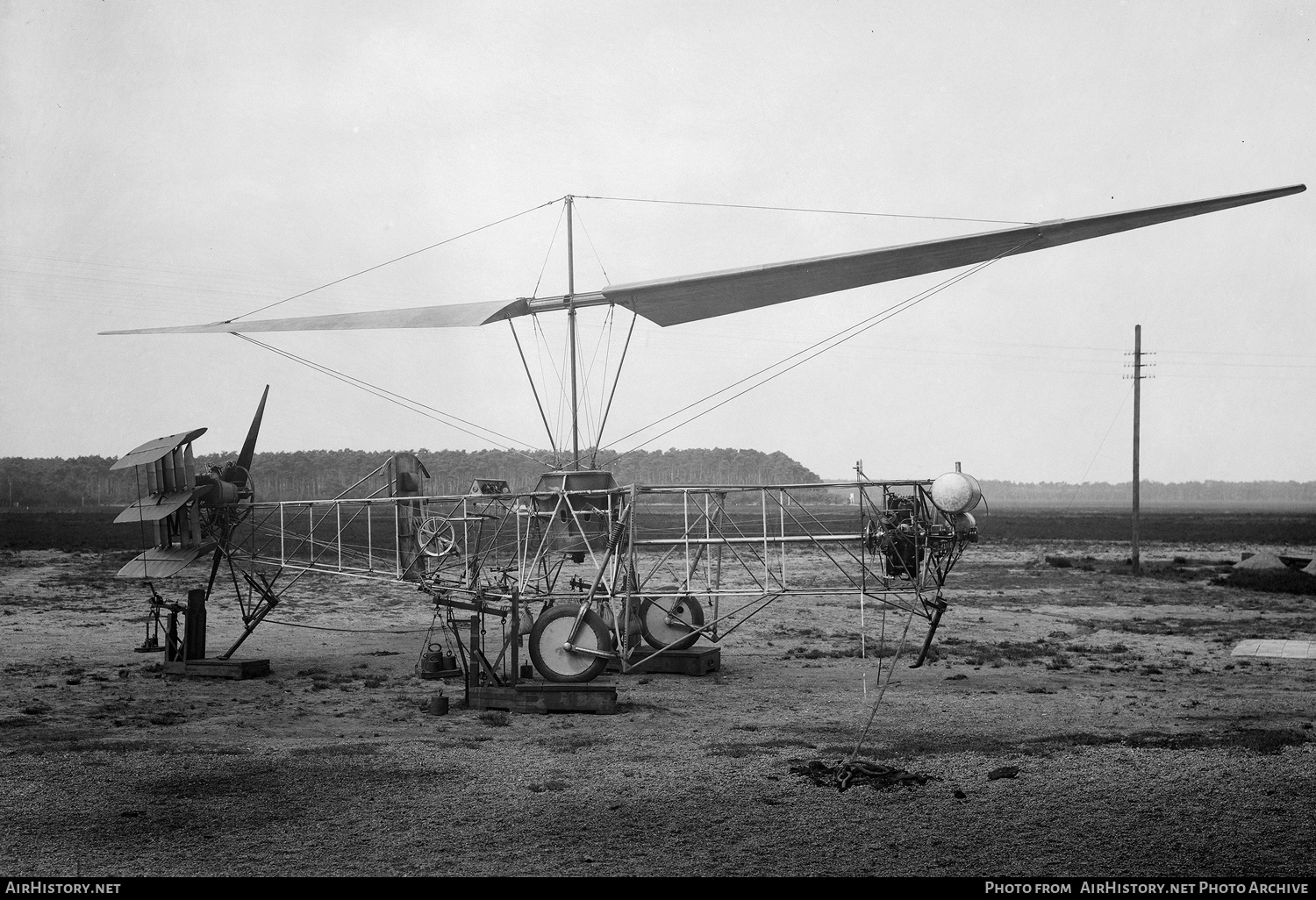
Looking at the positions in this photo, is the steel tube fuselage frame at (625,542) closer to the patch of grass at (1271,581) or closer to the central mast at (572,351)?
the central mast at (572,351)

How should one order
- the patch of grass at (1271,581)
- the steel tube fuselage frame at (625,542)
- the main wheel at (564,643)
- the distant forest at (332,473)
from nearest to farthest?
the steel tube fuselage frame at (625,542)
the main wheel at (564,643)
the patch of grass at (1271,581)
the distant forest at (332,473)

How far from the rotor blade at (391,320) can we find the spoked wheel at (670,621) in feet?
19.1

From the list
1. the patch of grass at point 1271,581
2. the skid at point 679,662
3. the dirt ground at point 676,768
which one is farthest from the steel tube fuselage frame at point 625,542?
the patch of grass at point 1271,581

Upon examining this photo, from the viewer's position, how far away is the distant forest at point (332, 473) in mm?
67062

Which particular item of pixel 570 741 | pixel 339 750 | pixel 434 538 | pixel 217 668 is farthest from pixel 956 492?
pixel 217 668

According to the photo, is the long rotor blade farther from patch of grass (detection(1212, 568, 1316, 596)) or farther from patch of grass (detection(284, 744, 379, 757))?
patch of grass (detection(1212, 568, 1316, 596))

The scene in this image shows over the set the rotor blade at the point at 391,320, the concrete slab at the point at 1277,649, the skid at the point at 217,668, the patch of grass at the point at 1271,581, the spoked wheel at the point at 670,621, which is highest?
the rotor blade at the point at 391,320

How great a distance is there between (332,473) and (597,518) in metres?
91.6

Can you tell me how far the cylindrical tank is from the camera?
11305 millimetres

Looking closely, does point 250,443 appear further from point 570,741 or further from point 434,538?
point 570,741

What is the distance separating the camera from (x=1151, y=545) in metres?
64.0

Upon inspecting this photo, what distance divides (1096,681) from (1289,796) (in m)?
7.31

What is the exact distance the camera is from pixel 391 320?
54.9 feet
